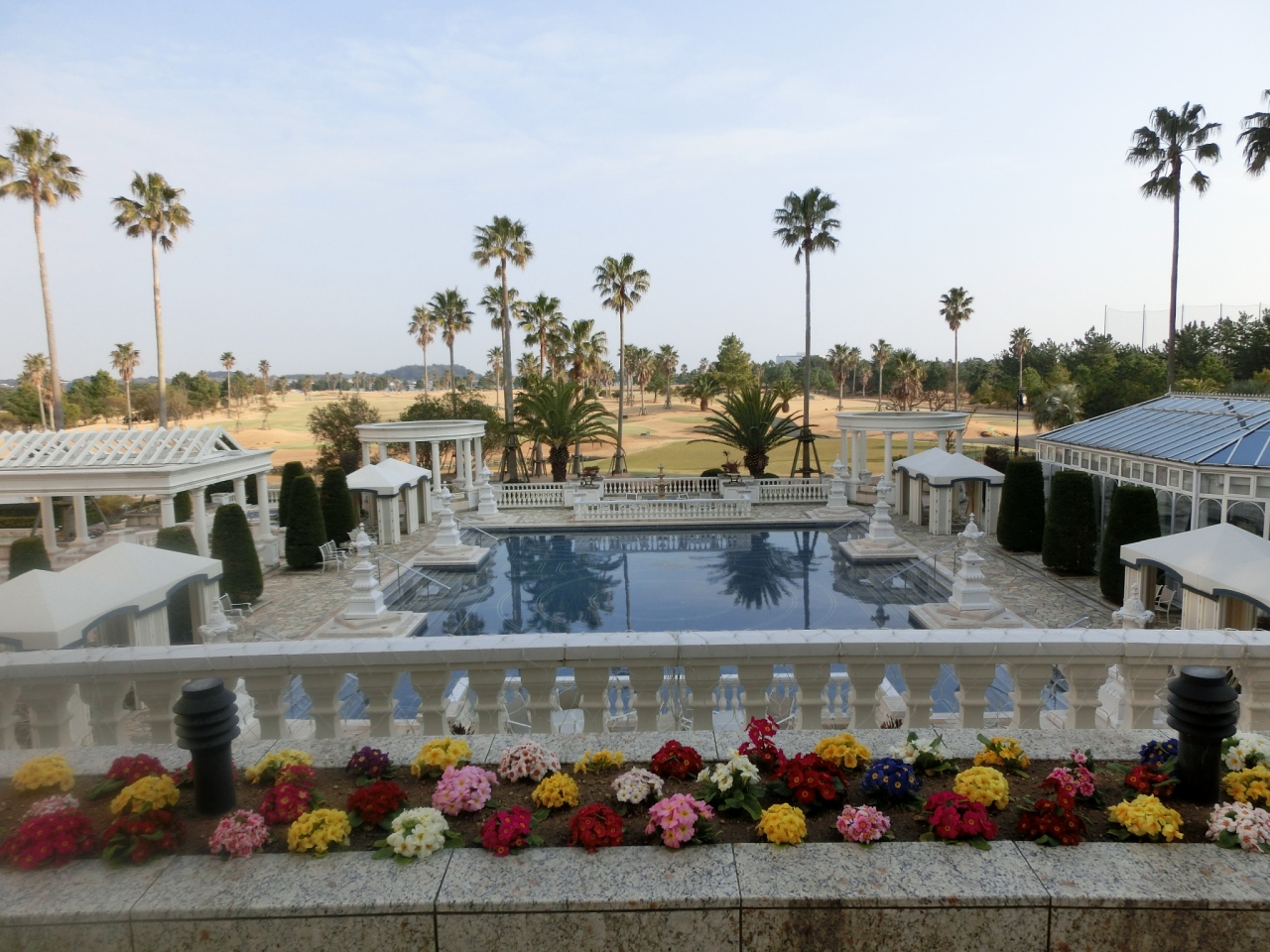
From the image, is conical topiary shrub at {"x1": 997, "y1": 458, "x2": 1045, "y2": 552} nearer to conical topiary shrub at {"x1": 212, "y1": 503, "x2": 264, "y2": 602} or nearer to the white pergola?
conical topiary shrub at {"x1": 212, "y1": 503, "x2": 264, "y2": 602}

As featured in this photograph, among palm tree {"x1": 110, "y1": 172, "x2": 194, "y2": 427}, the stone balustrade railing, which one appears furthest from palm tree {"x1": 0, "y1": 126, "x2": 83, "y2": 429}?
the stone balustrade railing

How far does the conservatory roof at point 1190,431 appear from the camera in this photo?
17.1m

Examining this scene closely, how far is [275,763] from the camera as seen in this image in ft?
13.3

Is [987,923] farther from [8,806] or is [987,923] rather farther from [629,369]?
[629,369]

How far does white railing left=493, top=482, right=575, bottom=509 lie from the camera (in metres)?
33.8

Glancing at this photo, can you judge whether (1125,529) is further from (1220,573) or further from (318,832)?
(318,832)

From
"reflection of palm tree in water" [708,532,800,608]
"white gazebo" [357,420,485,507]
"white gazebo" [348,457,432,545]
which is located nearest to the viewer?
"reflection of palm tree in water" [708,532,800,608]

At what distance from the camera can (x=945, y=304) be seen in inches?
2367

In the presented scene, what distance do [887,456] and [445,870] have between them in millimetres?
30642

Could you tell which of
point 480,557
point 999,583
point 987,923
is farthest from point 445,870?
point 480,557

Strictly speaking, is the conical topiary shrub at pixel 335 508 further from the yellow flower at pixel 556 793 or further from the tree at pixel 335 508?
the yellow flower at pixel 556 793

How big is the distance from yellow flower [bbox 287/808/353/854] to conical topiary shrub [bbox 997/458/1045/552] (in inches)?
923

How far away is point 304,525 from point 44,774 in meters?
19.6

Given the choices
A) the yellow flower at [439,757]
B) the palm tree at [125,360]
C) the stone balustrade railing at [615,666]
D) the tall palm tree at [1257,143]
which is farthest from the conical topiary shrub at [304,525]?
the palm tree at [125,360]
